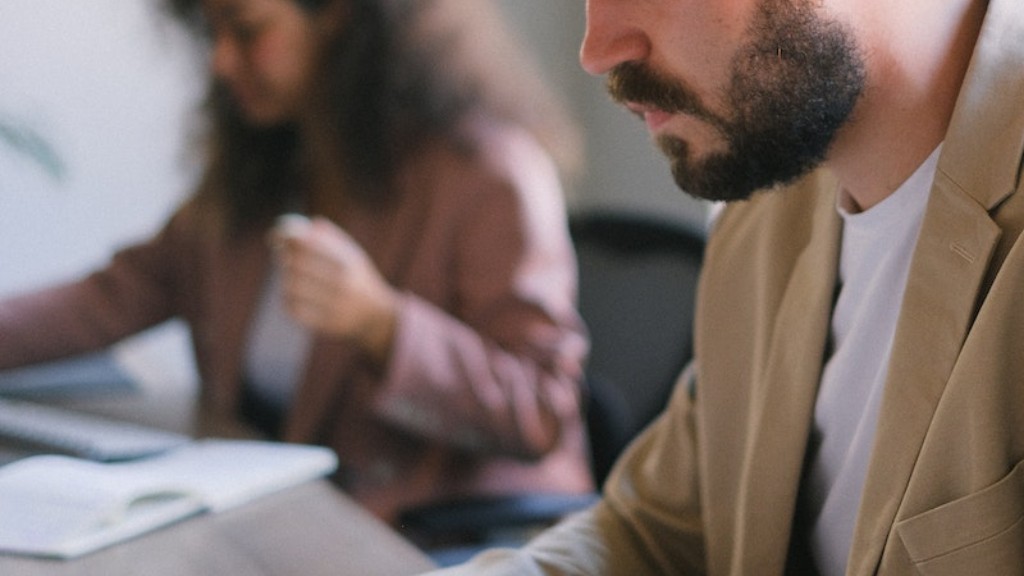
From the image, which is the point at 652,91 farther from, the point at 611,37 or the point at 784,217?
the point at 784,217

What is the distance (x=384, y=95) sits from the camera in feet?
5.25

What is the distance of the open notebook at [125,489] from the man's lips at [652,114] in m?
0.49

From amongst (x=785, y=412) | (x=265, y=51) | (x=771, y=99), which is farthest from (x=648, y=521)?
(x=265, y=51)

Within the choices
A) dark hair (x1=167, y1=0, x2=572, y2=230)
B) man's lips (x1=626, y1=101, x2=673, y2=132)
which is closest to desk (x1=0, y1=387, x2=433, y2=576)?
man's lips (x1=626, y1=101, x2=673, y2=132)

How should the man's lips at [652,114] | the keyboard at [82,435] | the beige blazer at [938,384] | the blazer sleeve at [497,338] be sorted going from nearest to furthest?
the beige blazer at [938,384] → the man's lips at [652,114] → the keyboard at [82,435] → the blazer sleeve at [497,338]

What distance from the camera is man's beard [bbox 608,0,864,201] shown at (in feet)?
2.55

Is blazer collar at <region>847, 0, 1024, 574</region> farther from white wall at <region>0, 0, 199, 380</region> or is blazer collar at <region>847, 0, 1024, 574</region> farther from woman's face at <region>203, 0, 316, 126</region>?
white wall at <region>0, 0, 199, 380</region>

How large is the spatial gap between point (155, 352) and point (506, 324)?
70cm

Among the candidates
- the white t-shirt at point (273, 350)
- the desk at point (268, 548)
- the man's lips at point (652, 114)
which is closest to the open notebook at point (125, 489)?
the desk at point (268, 548)

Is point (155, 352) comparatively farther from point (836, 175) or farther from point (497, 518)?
point (836, 175)

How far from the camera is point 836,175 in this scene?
2.83ft

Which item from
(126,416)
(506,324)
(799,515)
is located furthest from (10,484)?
(799,515)

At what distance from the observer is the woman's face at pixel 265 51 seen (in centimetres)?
156

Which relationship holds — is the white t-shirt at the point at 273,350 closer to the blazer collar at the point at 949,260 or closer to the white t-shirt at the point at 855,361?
the white t-shirt at the point at 855,361
